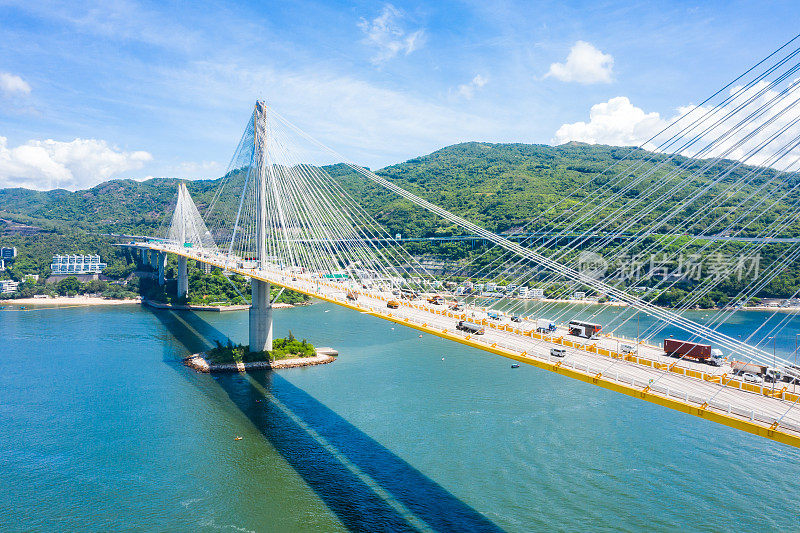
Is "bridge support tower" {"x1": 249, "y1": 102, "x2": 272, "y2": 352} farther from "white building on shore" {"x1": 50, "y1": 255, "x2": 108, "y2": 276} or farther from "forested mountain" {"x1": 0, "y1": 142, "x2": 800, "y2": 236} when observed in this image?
"white building on shore" {"x1": 50, "y1": 255, "x2": 108, "y2": 276}

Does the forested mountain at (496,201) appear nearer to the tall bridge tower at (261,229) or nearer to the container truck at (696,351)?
the tall bridge tower at (261,229)

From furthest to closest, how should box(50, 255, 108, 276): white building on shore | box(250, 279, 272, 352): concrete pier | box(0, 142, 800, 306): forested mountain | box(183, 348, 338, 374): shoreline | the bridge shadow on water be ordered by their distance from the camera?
1. box(50, 255, 108, 276): white building on shore
2. box(0, 142, 800, 306): forested mountain
3. box(250, 279, 272, 352): concrete pier
4. box(183, 348, 338, 374): shoreline
5. the bridge shadow on water

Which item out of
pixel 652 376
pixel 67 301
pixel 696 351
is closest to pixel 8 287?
pixel 67 301

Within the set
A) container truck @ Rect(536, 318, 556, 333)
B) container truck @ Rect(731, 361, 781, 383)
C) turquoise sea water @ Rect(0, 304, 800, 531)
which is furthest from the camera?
container truck @ Rect(536, 318, 556, 333)

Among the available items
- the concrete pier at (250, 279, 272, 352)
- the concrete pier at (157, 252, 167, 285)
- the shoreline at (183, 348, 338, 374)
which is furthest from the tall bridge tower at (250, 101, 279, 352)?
the concrete pier at (157, 252, 167, 285)

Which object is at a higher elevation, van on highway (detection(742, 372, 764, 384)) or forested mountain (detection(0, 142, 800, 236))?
forested mountain (detection(0, 142, 800, 236))

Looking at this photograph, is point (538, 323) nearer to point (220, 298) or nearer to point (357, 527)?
point (357, 527)
